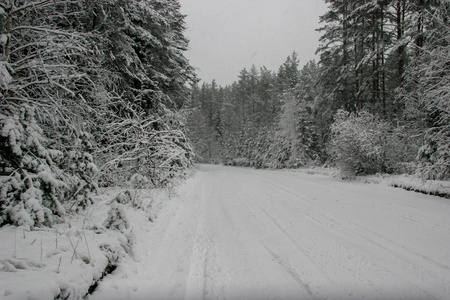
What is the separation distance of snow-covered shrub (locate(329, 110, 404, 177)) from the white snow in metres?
6.79

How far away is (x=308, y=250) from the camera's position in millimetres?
3889

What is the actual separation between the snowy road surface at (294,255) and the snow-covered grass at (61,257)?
27 cm

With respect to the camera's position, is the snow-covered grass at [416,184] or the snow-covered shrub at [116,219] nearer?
the snow-covered shrub at [116,219]

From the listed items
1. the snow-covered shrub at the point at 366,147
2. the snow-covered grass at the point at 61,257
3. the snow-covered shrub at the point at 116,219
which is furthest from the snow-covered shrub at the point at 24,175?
the snow-covered shrub at the point at 366,147

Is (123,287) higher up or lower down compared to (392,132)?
lower down

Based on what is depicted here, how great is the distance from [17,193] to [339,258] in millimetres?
5400

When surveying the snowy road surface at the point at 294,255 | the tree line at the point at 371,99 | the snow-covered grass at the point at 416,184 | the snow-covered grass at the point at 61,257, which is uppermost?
the tree line at the point at 371,99

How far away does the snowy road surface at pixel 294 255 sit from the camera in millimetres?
2850

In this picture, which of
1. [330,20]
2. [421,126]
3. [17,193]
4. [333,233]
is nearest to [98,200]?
[17,193]

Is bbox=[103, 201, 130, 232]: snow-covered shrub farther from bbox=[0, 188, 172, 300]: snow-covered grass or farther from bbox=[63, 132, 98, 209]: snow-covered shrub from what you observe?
bbox=[63, 132, 98, 209]: snow-covered shrub

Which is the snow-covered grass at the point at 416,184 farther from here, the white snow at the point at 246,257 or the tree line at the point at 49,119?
the tree line at the point at 49,119

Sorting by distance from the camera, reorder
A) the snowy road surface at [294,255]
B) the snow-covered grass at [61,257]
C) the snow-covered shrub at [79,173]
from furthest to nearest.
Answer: the snow-covered shrub at [79,173] → the snowy road surface at [294,255] → the snow-covered grass at [61,257]

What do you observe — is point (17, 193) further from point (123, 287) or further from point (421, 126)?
point (421, 126)

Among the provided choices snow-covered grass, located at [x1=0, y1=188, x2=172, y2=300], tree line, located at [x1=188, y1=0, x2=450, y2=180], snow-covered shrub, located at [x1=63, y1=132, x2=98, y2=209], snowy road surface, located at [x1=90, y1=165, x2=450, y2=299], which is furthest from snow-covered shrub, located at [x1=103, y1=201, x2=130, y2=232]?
→ tree line, located at [x1=188, y1=0, x2=450, y2=180]
